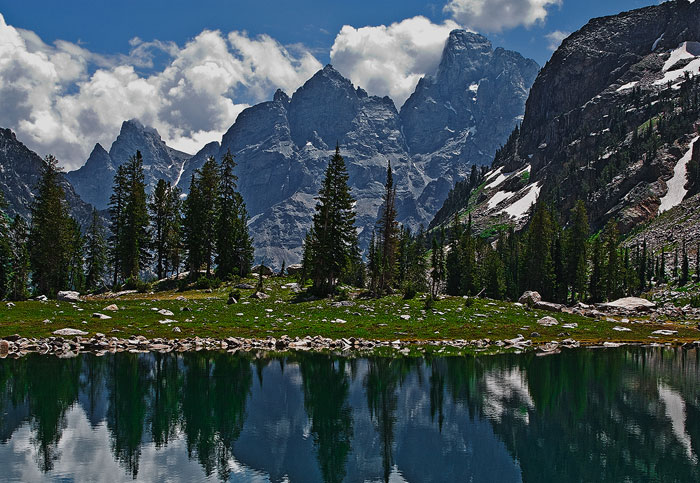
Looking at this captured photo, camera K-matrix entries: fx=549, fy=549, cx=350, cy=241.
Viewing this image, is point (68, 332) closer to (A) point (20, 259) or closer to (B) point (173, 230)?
(A) point (20, 259)

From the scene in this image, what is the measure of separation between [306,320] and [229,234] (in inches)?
1147

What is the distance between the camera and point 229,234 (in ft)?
262

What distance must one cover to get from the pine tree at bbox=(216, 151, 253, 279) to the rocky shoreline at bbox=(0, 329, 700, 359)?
31181 mm

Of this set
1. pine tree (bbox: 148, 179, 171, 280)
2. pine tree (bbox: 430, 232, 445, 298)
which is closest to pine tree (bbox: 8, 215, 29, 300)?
pine tree (bbox: 148, 179, 171, 280)

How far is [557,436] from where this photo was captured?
24.5 meters

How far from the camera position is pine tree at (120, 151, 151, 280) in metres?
79.5

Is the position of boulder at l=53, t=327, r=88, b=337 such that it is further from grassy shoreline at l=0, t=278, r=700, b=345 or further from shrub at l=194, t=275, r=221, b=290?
shrub at l=194, t=275, r=221, b=290

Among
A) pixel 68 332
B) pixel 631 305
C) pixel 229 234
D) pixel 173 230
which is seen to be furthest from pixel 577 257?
pixel 68 332

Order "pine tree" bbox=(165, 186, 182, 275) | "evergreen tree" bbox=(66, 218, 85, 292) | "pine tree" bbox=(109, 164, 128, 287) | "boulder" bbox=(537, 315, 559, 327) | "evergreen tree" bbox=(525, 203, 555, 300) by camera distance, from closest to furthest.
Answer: "boulder" bbox=(537, 315, 559, 327), "evergreen tree" bbox=(66, 218, 85, 292), "pine tree" bbox=(109, 164, 128, 287), "pine tree" bbox=(165, 186, 182, 275), "evergreen tree" bbox=(525, 203, 555, 300)

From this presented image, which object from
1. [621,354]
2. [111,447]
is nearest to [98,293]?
[111,447]

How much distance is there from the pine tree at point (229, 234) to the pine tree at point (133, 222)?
11.4 metres

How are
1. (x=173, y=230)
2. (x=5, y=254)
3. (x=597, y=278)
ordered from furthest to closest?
(x=597, y=278) → (x=173, y=230) → (x=5, y=254)

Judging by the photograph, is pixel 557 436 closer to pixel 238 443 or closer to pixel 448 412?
pixel 448 412

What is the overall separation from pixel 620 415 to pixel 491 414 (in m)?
6.49
